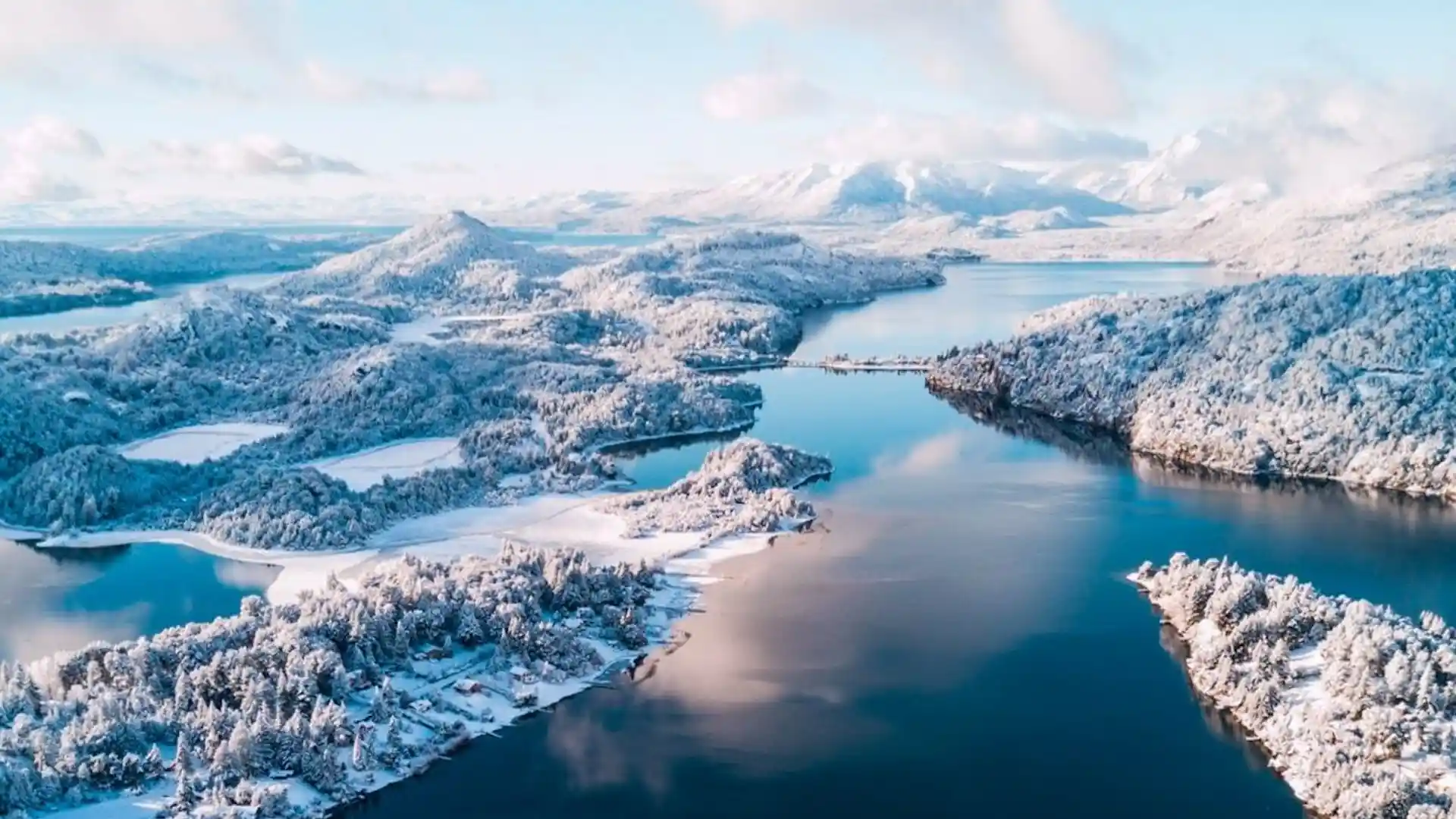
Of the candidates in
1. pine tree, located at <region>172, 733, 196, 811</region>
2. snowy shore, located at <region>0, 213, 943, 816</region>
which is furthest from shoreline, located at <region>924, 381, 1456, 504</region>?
pine tree, located at <region>172, 733, 196, 811</region>

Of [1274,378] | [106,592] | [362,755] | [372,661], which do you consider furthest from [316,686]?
[1274,378]

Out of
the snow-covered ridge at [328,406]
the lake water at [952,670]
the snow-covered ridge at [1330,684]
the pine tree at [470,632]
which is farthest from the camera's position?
the snow-covered ridge at [328,406]

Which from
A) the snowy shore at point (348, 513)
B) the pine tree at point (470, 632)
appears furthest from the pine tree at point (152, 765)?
the pine tree at point (470, 632)

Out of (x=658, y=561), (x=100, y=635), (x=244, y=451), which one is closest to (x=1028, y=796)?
(x=658, y=561)

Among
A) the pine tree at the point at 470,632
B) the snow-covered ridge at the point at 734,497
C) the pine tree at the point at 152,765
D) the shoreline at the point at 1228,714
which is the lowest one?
the shoreline at the point at 1228,714

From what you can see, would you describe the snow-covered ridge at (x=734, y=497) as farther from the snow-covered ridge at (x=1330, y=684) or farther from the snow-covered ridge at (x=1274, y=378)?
the snow-covered ridge at (x=1274, y=378)

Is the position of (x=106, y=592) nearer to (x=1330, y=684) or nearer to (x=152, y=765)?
(x=152, y=765)

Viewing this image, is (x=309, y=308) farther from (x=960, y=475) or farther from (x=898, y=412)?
(x=960, y=475)
